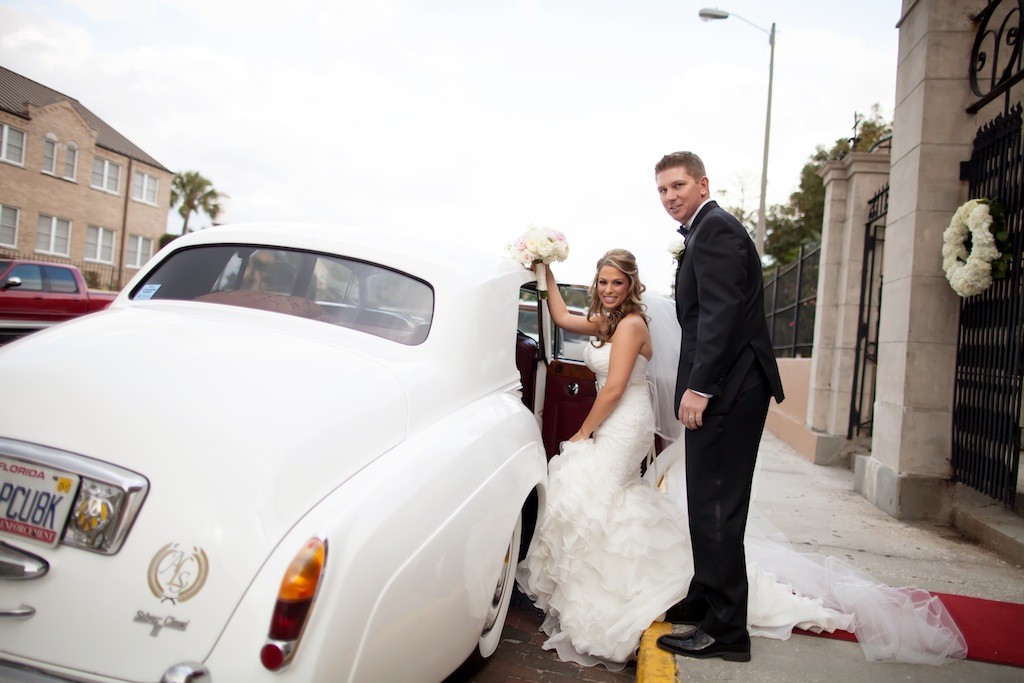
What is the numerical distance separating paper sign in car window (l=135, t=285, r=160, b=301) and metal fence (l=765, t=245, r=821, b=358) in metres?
9.36

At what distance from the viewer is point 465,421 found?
2742 millimetres

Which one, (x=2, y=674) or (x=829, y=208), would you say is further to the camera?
(x=829, y=208)

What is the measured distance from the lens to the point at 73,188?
93.8 feet

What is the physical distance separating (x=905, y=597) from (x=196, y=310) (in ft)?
12.0

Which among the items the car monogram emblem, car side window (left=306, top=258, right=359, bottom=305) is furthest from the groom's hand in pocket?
the car monogram emblem

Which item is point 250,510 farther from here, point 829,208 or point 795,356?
point 795,356

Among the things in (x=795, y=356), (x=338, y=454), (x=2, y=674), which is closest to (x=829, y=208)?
(x=795, y=356)

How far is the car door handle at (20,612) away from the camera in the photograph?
184 centimetres

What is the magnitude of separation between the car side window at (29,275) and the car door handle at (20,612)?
1359cm

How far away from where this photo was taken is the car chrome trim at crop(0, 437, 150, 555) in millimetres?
1836

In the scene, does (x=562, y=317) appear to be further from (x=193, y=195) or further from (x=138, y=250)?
(x=193, y=195)

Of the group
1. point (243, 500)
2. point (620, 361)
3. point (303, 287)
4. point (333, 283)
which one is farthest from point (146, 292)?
point (620, 361)

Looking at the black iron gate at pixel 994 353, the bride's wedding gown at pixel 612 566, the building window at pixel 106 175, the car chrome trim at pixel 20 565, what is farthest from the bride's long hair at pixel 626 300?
the building window at pixel 106 175

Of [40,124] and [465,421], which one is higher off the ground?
[40,124]
